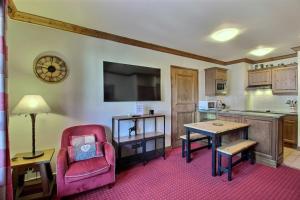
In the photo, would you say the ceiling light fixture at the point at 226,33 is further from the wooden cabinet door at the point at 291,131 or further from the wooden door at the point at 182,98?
the wooden cabinet door at the point at 291,131

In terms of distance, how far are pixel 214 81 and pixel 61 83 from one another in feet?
13.1

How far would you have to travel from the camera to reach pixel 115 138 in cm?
306

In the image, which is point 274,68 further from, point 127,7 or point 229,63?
point 127,7

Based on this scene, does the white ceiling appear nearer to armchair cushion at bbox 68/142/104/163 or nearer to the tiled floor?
armchair cushion at bbox 68/142/104/163

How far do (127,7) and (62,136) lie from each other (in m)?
2.17

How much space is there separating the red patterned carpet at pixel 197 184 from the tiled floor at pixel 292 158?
0.82 feet

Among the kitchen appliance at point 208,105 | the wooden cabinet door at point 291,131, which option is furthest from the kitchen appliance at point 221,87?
the wooden cabinet door at point 291,131

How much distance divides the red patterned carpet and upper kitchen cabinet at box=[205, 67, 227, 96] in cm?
226

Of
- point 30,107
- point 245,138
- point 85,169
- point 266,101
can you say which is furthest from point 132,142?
point 266,101

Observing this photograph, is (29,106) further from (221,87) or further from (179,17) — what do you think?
Result: (221,87)

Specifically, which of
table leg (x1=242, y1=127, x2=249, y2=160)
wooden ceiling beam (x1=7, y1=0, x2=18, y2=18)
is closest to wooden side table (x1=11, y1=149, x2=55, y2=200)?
wooden ceiling beam (x1=7, y1=0, x2=18, y2=18)

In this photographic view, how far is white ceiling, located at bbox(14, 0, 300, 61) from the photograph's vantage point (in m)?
2.12

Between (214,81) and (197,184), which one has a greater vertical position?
(214,81)

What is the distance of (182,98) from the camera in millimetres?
4316
